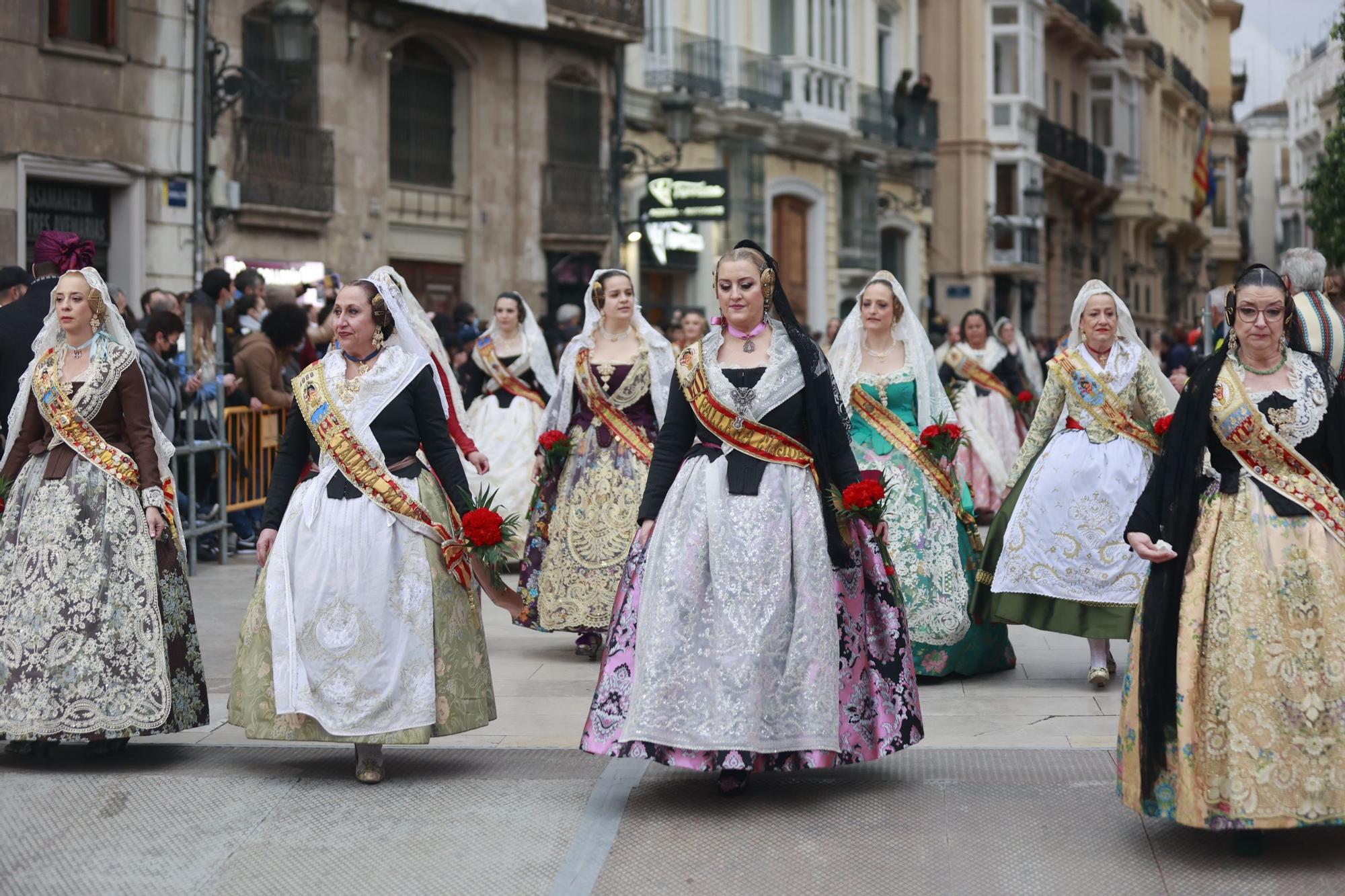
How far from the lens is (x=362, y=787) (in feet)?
22.1

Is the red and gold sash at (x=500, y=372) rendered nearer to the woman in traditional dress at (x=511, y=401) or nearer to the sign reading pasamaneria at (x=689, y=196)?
the woman in traditional dress at (x=511, y=401)

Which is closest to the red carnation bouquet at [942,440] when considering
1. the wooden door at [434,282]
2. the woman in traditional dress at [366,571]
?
the woman in traditional dress at [366,571]

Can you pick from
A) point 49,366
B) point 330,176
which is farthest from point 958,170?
point 49,366

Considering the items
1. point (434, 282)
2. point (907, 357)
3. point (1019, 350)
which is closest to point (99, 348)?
point (907, 357)

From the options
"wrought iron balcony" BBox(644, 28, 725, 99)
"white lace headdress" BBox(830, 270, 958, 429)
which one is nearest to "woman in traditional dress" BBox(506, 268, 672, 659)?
"white lace headdress" BBox(830, 270, 958, 429)

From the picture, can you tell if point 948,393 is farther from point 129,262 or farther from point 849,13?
point 849,13

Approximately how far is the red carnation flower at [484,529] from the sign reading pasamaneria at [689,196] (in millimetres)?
17464

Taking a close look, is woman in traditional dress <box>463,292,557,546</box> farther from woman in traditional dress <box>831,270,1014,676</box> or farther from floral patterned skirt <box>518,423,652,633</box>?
woman in traditional dress <box>831,270,1014,676</box>

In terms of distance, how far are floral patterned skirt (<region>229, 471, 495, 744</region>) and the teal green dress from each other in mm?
2647

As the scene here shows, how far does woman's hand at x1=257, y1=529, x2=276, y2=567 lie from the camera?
22.6 feet

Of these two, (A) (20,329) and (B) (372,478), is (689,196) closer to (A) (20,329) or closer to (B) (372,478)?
(A) (20,329)

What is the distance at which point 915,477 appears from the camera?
9.03 metres

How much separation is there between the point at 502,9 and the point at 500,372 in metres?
11.6

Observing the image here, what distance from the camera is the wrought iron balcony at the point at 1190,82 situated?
197 ft
